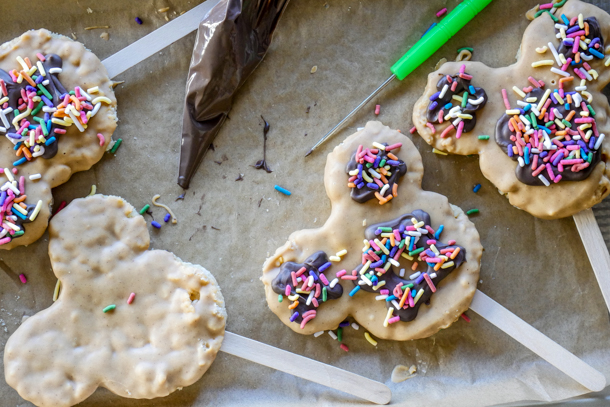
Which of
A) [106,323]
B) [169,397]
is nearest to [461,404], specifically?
[169,397]

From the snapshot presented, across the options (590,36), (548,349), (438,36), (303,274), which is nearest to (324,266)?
(303,274)

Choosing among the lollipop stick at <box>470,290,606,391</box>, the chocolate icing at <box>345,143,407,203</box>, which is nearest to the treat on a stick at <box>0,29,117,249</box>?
the chocolate icing at <box>345,143,407,203</box>

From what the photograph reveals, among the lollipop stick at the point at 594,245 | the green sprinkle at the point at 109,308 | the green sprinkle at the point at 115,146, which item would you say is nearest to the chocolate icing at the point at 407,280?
the lollipop stick at the point at 594,245

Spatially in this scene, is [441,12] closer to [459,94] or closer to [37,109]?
[459,94]

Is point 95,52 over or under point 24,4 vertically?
under

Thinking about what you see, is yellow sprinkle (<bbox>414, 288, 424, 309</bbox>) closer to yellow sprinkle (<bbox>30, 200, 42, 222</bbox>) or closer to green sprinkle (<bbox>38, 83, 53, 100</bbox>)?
yellow sprinkle (<bbox>30, 200, 42, 222</bbox>)

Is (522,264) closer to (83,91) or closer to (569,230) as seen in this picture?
(569,230)
